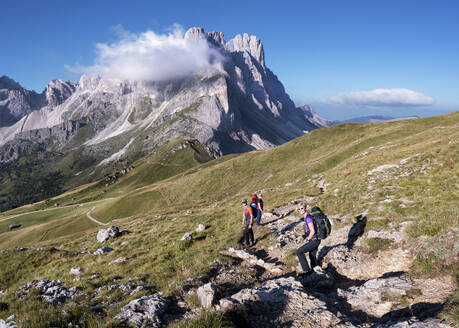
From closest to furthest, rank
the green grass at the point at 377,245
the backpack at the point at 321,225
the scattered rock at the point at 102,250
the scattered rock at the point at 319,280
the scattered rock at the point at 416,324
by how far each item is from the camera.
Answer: the scattered rock at the point at 416,324 < the scattered rock at the point at 319,280 < the backpack at the point at 321,225 < the green grass at the point at 377,245 < the scattered rock at the point at 102,250

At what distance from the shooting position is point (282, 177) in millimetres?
58625

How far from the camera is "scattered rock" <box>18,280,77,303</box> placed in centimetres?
1299

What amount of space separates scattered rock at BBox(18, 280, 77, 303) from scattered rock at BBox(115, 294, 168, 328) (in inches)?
258

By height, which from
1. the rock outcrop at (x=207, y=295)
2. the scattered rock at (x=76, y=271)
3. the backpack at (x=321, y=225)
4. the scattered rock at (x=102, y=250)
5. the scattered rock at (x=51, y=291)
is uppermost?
the backpack at (x=321, y=225)

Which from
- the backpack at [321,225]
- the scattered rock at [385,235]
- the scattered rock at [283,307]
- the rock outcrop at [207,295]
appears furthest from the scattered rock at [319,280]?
the rock outcrop at [207,295]

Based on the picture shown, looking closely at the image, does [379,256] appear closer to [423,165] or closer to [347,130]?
[423,165]

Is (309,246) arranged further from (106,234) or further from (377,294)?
(106,234)

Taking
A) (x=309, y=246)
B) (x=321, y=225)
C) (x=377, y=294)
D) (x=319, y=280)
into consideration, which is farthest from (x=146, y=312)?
(x=321, y=225)

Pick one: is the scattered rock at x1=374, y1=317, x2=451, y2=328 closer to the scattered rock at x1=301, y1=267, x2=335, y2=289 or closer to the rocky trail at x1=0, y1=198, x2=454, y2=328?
the rocky trail at x1=0, y1=198, x2=454, y2=328

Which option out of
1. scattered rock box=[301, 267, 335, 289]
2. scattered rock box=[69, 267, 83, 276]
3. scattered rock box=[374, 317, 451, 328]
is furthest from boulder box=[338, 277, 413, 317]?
scattered rock box=[69, 267, 83, 276]

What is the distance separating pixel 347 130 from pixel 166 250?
74176 mm

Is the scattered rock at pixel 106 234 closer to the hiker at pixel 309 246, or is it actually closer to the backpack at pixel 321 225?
the hiker at pixel 309 246

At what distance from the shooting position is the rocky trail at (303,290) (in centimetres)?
820

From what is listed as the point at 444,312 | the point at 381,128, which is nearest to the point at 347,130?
the point at 381,128
